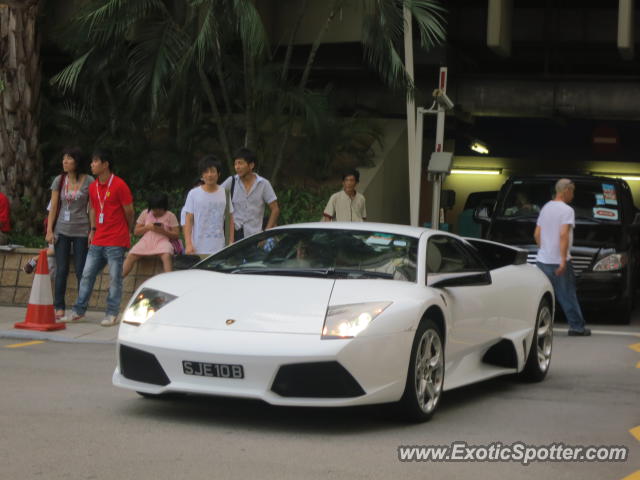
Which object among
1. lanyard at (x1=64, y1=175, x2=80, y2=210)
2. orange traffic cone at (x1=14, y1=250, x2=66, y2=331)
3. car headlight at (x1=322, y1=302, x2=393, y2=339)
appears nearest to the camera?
car headlight at (x1=322, y1=302, x2=393, y2=339)

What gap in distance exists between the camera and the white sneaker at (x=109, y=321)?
1271 centimetres

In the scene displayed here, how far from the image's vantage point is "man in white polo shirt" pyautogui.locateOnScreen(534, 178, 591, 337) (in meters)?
13.6

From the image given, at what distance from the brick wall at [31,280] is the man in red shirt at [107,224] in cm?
169

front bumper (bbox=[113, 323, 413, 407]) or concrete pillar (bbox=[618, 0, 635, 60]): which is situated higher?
concrete pillar (bbox=[618, 0, 635, 60])

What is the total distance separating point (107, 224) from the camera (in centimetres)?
1257

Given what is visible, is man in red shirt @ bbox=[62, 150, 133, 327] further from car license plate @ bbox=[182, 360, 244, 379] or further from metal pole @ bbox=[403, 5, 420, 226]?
metal pole @ bbox=[403, 5, 420, 226]

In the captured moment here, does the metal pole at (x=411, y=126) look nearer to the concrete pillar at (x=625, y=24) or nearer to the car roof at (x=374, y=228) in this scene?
the concrete pillar at (x=625, y=24)

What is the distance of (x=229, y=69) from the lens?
819 inches

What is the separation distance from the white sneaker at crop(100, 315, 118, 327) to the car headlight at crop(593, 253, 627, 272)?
6.34m

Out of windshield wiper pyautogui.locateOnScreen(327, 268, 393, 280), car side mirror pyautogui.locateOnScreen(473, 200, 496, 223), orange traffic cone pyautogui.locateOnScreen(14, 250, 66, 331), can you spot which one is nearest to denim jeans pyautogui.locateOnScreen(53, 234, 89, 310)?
orange traffic cone pyautogui.locateOnScreen(14, 250, 66, 331)

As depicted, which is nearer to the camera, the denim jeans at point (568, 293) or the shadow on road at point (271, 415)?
the shadow on road at point (271, 415)

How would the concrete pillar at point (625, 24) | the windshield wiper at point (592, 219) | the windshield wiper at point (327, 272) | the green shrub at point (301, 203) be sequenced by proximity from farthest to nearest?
the concrete pillar at point (625, 24)
the green shrub at point (301, 203)
the windshield wiper at point (592, 219)
the windshield wiper at point (327, 272)

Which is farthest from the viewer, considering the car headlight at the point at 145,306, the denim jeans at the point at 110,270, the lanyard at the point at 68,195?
the lanyard at the point at 68,195

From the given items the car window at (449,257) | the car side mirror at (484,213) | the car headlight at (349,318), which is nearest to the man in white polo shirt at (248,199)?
the car window at (449,257)
